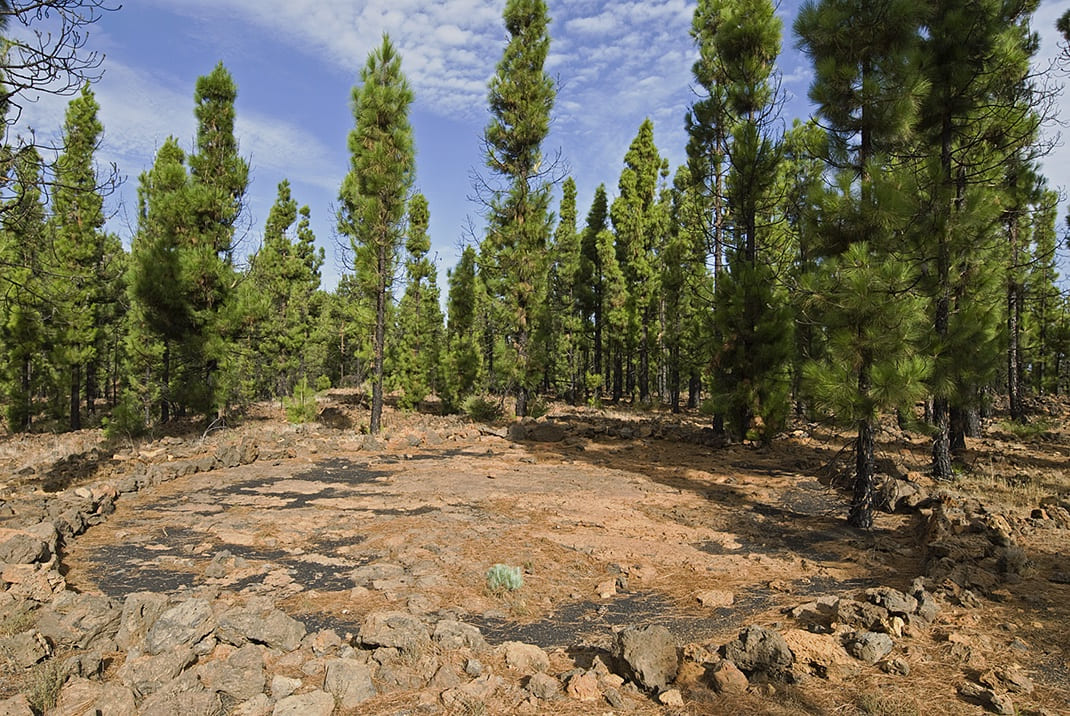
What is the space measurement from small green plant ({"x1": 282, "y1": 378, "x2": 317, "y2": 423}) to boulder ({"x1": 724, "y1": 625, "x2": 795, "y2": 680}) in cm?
1824

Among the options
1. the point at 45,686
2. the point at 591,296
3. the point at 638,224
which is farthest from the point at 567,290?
the point at 45,686

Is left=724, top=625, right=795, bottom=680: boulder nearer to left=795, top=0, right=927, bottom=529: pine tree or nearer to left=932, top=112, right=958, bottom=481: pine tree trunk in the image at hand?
left=795, top=0, right=927, bottom=529: pine tree

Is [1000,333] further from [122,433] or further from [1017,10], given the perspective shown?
[122,433]

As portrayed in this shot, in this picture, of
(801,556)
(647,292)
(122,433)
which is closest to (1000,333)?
(801,556)

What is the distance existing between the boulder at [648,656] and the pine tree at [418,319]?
22805 mm

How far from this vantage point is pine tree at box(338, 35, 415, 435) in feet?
55.8

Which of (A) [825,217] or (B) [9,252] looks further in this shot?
(B) [9,252]

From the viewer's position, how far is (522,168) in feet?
61.9

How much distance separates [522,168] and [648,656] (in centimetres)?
1722

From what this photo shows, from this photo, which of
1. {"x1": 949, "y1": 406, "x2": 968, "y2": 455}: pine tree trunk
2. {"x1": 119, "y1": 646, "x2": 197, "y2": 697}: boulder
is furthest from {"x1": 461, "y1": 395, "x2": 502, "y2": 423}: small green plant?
{"x1": 119, "y1": 646, "x2": 197, "y2": 697}: boulder

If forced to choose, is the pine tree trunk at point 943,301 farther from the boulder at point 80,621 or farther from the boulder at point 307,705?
the boulder at point 80,621

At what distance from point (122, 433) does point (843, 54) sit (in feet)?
63.8

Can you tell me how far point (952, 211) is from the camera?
9516mm

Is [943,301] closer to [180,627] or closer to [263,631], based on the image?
[263,631]
